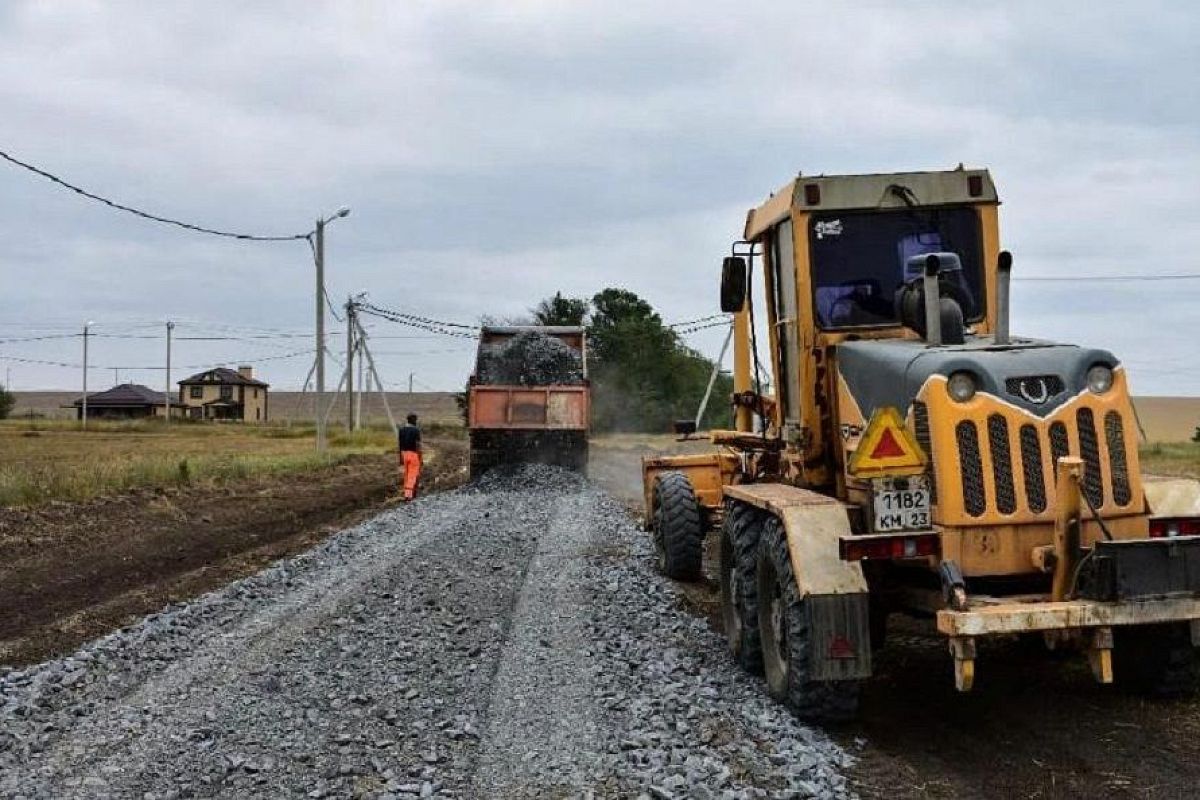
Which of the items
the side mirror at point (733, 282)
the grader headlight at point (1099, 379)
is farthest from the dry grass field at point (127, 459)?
the grader headlight at point (1099, 379)

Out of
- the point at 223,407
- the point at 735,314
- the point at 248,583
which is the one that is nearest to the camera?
the point at 735,314

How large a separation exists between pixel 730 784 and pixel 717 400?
53.6 meters

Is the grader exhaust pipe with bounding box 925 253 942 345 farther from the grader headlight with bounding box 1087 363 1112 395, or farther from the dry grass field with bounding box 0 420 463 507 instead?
the dry grass field with bounding box 0 420 463 507

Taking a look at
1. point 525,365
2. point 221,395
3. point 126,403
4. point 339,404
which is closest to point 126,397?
point 126,403

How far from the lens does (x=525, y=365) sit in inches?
950

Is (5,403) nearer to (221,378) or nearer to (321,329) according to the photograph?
(221,378)

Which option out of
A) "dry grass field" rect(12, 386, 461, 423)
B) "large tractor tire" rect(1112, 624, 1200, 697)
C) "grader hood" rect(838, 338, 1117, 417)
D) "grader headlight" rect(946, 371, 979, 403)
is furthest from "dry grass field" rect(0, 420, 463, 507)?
"dry grass field" rect(12, 386, 461, 423)

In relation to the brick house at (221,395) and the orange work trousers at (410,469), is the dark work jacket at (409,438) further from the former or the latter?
the brick house at (221,395)

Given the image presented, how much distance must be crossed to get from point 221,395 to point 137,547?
9312 cm

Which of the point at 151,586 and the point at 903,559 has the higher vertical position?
the point at 903,559

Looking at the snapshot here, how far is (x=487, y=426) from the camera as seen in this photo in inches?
897

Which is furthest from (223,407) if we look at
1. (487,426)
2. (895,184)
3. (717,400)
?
(895,184)

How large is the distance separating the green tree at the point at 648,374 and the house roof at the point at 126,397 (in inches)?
2039

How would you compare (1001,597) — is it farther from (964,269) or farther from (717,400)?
(717,400)
